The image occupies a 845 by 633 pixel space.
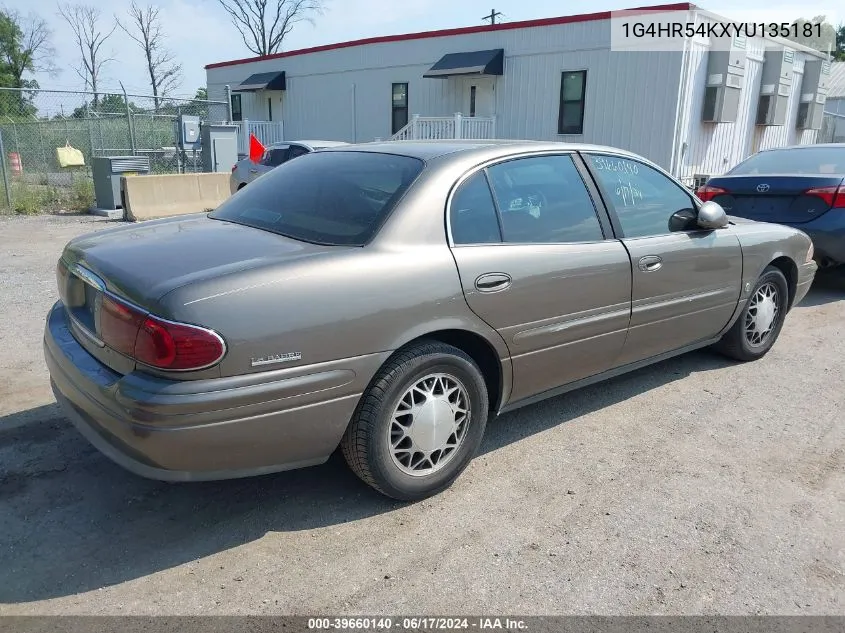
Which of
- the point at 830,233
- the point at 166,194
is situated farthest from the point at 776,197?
the point at 166,194

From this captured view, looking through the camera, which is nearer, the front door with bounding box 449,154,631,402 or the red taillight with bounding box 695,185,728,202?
the front door with bounding box 449,154,631,402

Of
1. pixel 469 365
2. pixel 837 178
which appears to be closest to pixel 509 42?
pixel 837 178

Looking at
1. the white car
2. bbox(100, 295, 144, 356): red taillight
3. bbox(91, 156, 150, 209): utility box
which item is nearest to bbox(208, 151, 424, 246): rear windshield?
bbox(100, 295, 144, 356): red taillight

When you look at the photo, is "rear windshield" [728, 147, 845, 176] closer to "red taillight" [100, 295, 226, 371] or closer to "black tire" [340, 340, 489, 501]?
"black tire" [340, 340, 489, 501]

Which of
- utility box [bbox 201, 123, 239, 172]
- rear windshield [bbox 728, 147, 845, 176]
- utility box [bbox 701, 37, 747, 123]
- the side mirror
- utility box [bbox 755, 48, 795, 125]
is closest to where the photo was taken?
the side mirror

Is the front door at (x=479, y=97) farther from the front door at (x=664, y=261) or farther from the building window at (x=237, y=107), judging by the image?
the front door at (x=664, y=261)

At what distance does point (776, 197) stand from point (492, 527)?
5.75 m

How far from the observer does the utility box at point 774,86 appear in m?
18.2

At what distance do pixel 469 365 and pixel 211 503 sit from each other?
135cm

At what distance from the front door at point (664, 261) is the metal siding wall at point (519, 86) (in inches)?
468

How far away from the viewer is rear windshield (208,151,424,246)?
121 inches

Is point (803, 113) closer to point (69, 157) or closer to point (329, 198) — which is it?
point (69, 157)

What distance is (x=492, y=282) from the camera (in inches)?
125

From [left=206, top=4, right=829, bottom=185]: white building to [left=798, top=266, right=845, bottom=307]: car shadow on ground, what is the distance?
7.77 m
